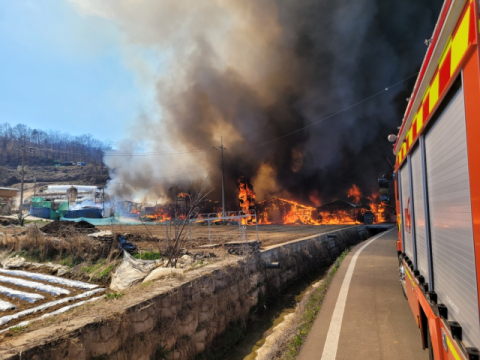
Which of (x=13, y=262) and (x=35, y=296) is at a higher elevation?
(x=13, y=262)

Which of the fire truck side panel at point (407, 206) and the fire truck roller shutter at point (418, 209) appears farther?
the fire truck side panel at point (407, 206)

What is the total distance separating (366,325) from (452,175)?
149 inches

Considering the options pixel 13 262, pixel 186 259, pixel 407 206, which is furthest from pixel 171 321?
pixel 13 262

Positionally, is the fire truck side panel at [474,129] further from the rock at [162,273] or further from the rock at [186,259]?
the rock at [186,259]

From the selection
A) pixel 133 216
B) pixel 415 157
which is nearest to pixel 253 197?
pixel 133 216

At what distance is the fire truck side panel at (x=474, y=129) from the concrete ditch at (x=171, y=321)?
383cm

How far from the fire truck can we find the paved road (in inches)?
62.4

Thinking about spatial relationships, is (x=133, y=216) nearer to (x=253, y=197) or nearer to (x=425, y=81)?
(x=253, y=197)

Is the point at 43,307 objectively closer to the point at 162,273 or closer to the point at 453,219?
the point at 162,273

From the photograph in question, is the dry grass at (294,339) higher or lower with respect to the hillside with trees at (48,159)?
lower

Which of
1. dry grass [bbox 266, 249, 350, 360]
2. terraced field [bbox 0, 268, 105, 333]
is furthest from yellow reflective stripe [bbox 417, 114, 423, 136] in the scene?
terraced field [bbox 0, 268, 105, 333]

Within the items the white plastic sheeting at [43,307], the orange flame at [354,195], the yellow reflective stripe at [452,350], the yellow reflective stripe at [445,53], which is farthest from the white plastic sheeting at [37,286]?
the orange flame at [354,195]

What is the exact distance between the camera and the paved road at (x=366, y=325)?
3984 mm

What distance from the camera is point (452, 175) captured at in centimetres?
199
